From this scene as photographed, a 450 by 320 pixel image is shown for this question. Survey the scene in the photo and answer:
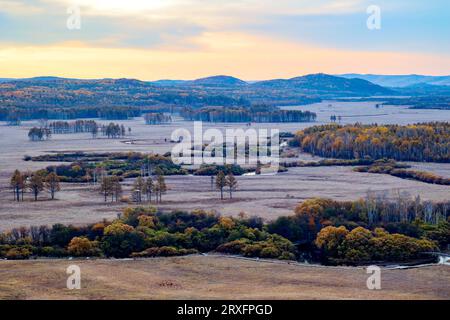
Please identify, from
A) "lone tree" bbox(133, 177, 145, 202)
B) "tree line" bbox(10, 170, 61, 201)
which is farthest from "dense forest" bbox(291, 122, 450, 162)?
"tree line" bbox(10, 170, 61, 201)

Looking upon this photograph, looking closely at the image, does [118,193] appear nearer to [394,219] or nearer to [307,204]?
[307,204]

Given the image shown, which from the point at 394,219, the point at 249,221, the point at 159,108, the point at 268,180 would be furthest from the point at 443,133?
the point at 159,108

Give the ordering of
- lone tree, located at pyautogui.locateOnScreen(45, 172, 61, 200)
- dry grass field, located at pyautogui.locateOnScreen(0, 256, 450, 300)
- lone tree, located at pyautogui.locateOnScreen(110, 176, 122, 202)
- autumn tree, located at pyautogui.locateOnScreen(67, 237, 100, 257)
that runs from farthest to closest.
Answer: lone tree, located at pyautogui.locateOnScreen(45, 172, 61, 200), lone tree, located at pyautogui.locateOnScreen(110, 176, 122, 202), autumn tree, located at pyautogui.locateOnScreen(67, 237, 100, 257), dry grass field, located at pyautogui.locateOnScreen(0, 256, 450, 300)

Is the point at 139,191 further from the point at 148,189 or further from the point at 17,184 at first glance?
the point at 17,184

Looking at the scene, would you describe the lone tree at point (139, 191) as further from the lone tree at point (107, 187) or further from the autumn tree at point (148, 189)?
the lone tree at point (107, 187)

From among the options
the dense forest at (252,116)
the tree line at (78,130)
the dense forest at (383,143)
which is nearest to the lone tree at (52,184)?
the dense forest at (383,143)

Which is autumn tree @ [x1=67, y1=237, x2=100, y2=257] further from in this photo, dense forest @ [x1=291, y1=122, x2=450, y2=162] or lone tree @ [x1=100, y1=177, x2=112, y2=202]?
dense forest @ [x1=291, y1=122, x2=450, y2=162]

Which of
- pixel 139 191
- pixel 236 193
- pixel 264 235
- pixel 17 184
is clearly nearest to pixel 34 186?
pixel 17 184
